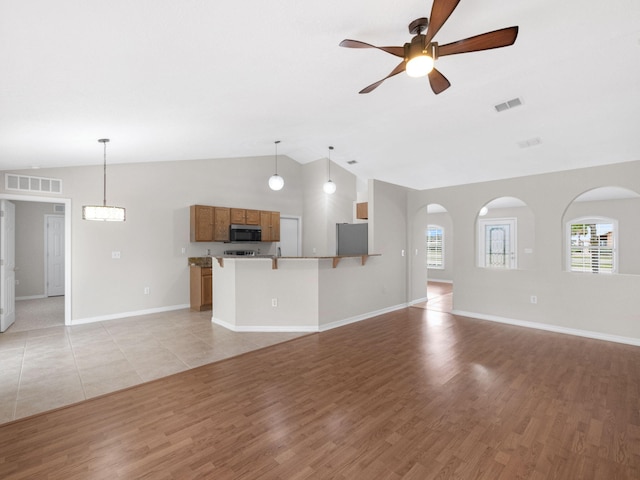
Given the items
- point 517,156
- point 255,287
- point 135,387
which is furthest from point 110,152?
point 517,156

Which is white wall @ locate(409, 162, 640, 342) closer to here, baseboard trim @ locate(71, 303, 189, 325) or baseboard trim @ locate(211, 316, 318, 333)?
baseboard trim @ locate(211, 316, 318, 333)

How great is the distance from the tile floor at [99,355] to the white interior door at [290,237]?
3106 millimetres

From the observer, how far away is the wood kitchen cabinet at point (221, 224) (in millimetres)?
6250

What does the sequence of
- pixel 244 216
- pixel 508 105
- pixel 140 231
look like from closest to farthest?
pixel 508 105 < pixel 140 231 < pixel 244 216

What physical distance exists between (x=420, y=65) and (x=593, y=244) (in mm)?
8117

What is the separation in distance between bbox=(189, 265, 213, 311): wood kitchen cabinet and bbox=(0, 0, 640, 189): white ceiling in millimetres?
2154

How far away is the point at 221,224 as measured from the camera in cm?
635

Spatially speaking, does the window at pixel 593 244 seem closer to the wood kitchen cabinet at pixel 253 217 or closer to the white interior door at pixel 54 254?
the wood kitchen cabinet at pixel 253 217

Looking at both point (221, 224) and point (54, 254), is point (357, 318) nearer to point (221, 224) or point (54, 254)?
point (221, 224)

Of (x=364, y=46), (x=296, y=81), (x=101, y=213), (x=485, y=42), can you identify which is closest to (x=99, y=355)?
(x=101, y=213)

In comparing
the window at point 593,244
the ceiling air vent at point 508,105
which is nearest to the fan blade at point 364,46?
the ceiling air vent at point 508,105

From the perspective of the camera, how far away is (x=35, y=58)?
174 cm

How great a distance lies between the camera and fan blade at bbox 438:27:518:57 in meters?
1.85

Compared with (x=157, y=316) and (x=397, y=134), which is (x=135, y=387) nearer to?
(x=157, y=316)
